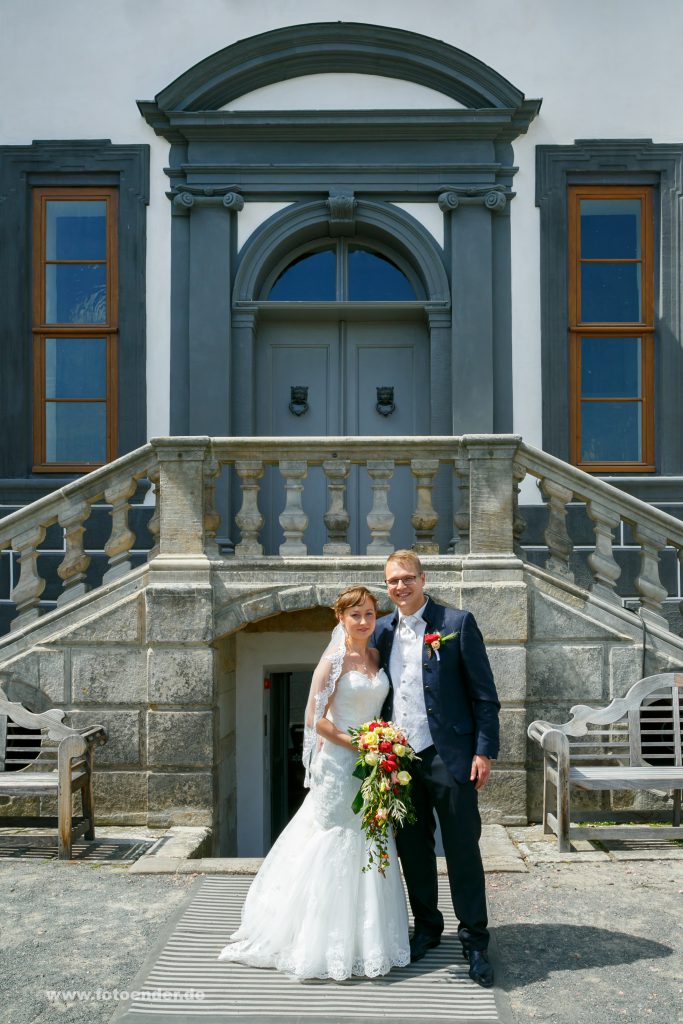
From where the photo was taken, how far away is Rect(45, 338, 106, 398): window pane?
9312 millimetres

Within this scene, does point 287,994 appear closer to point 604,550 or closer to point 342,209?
point 604,550

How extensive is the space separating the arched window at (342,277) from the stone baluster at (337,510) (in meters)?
2.95

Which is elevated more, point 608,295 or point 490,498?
point 608,295

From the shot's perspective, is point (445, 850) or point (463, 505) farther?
point (463, 505)

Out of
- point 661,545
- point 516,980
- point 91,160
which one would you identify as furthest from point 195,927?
point 91,160

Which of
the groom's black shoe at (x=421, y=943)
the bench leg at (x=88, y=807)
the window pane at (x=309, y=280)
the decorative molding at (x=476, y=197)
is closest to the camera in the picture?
the groom's black shoe at (x=421, y=943)

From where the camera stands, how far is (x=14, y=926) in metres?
4.92

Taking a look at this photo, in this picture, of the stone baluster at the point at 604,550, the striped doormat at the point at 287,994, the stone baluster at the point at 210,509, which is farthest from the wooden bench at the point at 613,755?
the stone baluster at the point at 210,509

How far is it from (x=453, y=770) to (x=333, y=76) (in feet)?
23.0

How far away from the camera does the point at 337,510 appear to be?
276 inches

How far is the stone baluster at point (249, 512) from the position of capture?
7.03 m

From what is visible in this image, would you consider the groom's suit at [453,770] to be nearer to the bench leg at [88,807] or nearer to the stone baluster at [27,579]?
the bench leg at [88,807]

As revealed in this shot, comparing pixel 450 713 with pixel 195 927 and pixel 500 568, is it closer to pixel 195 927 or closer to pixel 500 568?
pixel 195 927

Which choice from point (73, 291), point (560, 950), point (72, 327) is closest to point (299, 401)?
point (72, 327)
